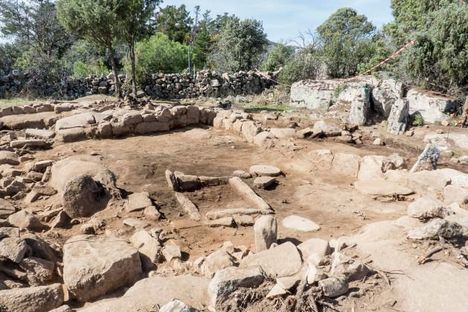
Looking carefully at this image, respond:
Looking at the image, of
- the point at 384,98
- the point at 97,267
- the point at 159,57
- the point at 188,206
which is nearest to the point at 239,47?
the point at 159,57

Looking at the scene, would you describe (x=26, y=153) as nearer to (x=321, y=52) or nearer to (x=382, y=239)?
(x=382, y=239)

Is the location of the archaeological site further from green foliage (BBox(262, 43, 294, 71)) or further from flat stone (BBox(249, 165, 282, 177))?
green foliage (BBox(262, 43, 294, 71))

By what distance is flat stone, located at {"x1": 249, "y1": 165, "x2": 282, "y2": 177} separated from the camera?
6.95m

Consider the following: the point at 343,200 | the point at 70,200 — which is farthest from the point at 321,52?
the point at 70,200

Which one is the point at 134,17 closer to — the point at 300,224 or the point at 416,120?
the point at 416,120

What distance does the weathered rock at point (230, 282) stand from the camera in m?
3.01

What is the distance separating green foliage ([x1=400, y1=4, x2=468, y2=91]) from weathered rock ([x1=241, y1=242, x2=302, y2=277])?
1071 cm

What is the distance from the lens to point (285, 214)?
559 centimetres

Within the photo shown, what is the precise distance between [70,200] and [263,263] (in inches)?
119

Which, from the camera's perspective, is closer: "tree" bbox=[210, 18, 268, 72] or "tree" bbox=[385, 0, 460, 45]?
"tree" bbox=[385, 0, 460, 45]

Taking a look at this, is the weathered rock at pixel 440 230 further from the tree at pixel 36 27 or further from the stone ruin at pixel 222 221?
the tree at pixel 36 27

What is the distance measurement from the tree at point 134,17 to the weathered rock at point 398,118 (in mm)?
8631

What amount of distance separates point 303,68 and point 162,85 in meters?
6.43

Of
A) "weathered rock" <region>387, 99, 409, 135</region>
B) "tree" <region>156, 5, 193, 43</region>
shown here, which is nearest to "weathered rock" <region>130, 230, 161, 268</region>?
"weathered rock" <region>387, 99, 409, 135</region>
